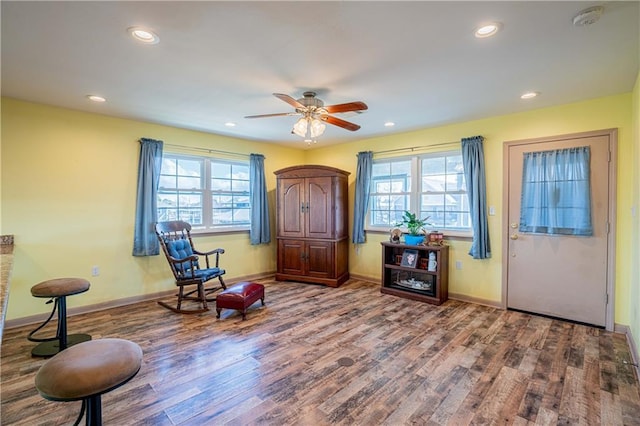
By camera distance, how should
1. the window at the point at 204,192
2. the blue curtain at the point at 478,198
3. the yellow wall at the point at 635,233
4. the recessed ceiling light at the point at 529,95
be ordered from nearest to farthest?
the yellow wall at the point at 635,233 < the recessed ceiling light at the point at 529,95 < the blue curtain at the point at 478,198 < the window at the point at 204,192

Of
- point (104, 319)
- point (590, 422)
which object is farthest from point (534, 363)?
point (104, 319)

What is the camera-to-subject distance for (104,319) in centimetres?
355

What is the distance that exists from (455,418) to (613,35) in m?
2.76

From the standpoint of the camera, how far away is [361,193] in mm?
5191

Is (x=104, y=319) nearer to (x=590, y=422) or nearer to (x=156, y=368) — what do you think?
(x=156, y=368)

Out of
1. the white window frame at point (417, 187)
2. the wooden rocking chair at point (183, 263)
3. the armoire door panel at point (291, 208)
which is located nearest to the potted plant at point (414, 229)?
the white window frame at point (417, 187)

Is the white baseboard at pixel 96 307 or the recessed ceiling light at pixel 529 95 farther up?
the recessed ceiling light at pixel 529 95

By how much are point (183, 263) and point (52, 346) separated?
4.69 ft

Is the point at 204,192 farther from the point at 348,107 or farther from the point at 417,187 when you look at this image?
the point at 417,187

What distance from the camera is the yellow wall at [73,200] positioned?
3324 millimetres

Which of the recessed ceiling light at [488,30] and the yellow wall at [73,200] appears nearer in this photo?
the recessed ceiling light at [488,30]

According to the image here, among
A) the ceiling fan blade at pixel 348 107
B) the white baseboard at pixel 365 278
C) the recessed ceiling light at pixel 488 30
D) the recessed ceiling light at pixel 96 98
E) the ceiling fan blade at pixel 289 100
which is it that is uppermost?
the recessed ceiling light at pixel 488 30

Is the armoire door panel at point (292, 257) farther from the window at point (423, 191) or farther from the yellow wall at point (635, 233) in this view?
the yellow wall at point (635, 233)

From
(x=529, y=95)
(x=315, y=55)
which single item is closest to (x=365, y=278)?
(x=529, y=95)
